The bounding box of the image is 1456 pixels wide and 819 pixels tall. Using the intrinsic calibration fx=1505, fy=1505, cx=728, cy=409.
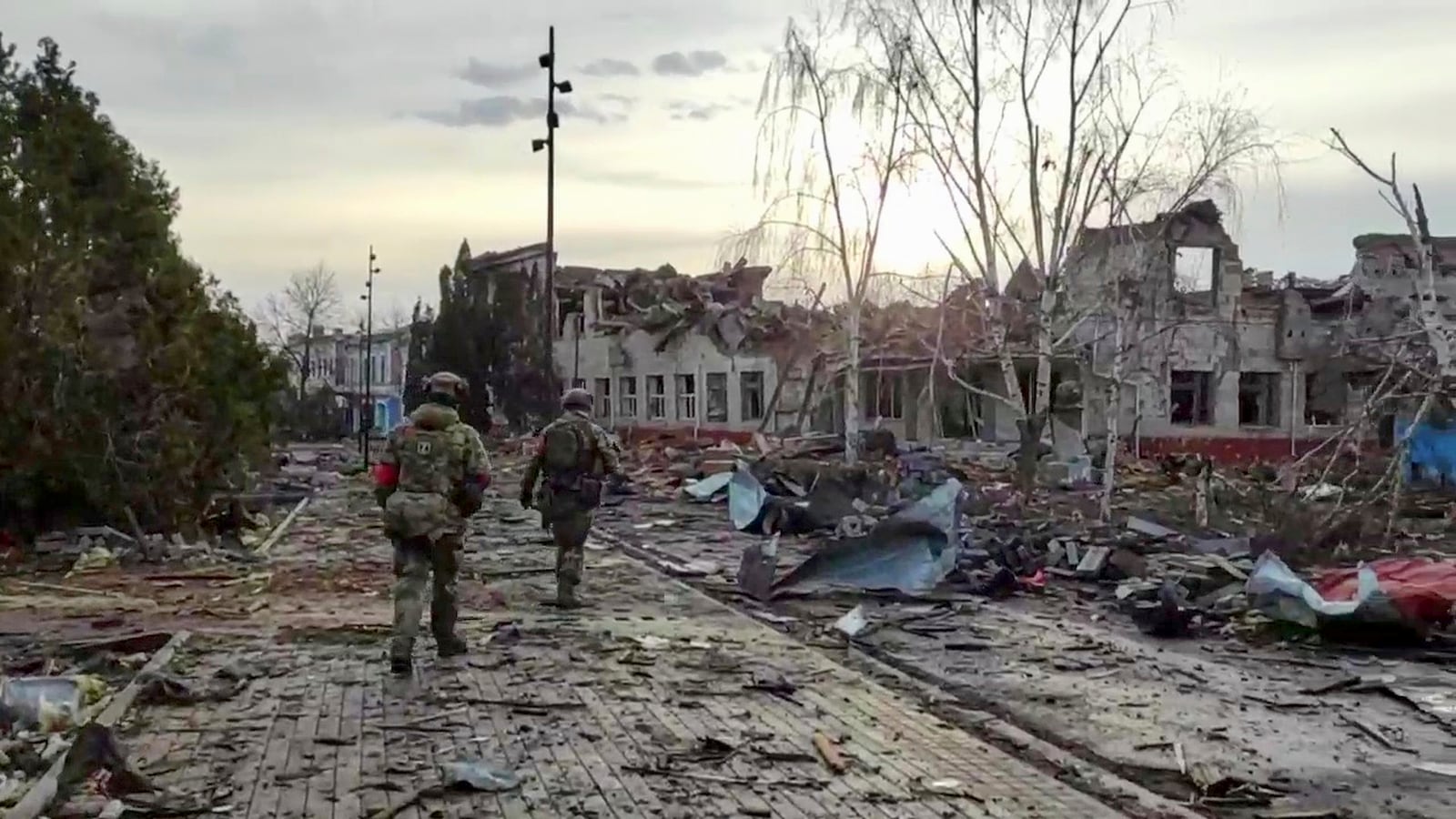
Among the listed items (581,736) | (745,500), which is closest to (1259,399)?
(745,500)

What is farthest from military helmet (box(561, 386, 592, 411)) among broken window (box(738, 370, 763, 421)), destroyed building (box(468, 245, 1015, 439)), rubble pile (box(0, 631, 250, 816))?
broken window (box(738, 370, 763, 421))

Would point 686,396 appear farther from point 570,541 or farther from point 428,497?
point 428,497

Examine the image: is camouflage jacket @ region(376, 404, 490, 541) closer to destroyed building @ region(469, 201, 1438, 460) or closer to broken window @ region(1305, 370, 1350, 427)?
destroyed building @ region(469, 201, 1438, 460)

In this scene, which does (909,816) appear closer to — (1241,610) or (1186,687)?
(1186,687)

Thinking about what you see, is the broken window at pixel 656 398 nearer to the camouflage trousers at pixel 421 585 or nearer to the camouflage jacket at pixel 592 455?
the camouflage jacket at pixel 592 455

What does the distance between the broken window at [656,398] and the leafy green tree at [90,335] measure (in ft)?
119

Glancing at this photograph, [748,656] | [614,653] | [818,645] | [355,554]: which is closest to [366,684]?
[614,653]

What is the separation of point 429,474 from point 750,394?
40.4 meters

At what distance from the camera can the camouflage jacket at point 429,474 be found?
933 centimetres

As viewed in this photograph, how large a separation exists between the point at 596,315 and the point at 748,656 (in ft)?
168

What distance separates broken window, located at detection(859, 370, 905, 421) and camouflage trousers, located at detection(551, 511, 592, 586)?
1256 inches

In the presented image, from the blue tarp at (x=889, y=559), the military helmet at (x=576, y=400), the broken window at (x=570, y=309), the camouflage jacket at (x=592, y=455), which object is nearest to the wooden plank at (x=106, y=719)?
the camouflage jacket at (x=592, y=455)

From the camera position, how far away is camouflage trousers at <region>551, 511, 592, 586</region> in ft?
40.8

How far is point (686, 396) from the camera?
53438 mm
